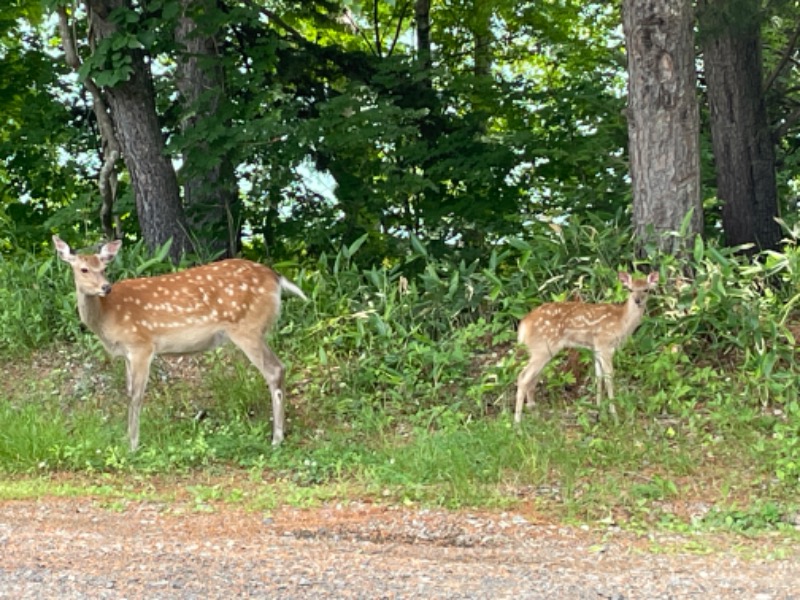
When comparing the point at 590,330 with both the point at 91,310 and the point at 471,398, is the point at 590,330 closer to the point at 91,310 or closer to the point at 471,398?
the point at 471,398

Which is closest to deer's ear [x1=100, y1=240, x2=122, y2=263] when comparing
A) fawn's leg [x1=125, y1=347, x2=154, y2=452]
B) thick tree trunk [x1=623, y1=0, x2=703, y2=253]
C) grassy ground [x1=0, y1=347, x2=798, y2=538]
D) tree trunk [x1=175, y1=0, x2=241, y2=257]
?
fawn's leg [x1=125, y1=347, x2=154, y2=452]

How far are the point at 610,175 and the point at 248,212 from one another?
3711mm

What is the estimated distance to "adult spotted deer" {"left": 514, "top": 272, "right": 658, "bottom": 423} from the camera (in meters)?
8.52

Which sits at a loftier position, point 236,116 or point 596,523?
point 236,116

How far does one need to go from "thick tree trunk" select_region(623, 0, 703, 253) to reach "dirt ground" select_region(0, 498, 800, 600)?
402 cm

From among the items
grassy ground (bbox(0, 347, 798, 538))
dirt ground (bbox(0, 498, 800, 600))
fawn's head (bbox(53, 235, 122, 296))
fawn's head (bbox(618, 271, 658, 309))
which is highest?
fawn's head (bbox(53, 235, 122, 296))

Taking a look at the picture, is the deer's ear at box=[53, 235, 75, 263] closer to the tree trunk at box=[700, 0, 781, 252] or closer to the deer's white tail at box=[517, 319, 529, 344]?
the deer's white tail at box=[517, 319, 529, 344]

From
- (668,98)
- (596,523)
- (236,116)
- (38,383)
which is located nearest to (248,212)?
(236,116)

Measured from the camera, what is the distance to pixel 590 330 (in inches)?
335

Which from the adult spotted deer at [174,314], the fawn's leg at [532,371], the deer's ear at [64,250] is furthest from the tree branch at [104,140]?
the fawn's leg at [532,371]

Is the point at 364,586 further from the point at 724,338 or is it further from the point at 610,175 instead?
the point at 610,175

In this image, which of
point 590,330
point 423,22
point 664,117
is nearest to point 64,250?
point 590,330

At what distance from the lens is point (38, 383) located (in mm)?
10156

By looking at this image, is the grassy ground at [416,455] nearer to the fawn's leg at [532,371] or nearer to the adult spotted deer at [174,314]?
the fawn's leg at [532,371]
